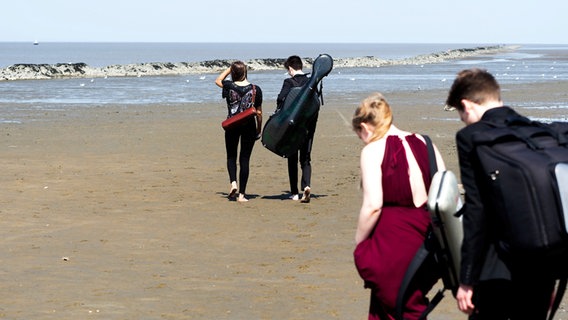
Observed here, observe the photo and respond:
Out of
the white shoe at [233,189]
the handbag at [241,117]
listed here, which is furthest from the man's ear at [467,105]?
the white shoe at [233,189]

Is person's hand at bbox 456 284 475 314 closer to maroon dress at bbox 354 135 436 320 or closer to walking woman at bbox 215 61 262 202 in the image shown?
maroon dress at bbox 354 135 436 320

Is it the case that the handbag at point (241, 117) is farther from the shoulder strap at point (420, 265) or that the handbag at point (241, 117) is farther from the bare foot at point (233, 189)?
the shoulder strap at point (420, 265)

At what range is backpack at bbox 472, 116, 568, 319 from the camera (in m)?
4.09

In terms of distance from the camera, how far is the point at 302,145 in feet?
40.9

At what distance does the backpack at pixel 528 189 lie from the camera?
409 centimetres

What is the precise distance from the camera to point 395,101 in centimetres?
3662

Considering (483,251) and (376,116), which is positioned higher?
(376,116)

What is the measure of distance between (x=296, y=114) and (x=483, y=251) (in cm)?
755

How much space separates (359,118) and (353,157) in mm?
12964

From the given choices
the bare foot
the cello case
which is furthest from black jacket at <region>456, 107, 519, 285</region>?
the bare foot

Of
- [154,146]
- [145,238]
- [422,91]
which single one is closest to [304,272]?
[145,238]

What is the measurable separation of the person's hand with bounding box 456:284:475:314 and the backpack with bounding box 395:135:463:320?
173mm

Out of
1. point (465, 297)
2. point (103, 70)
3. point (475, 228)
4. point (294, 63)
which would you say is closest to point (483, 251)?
point (475, 228)

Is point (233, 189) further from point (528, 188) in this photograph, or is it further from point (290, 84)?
point (528, 188)
